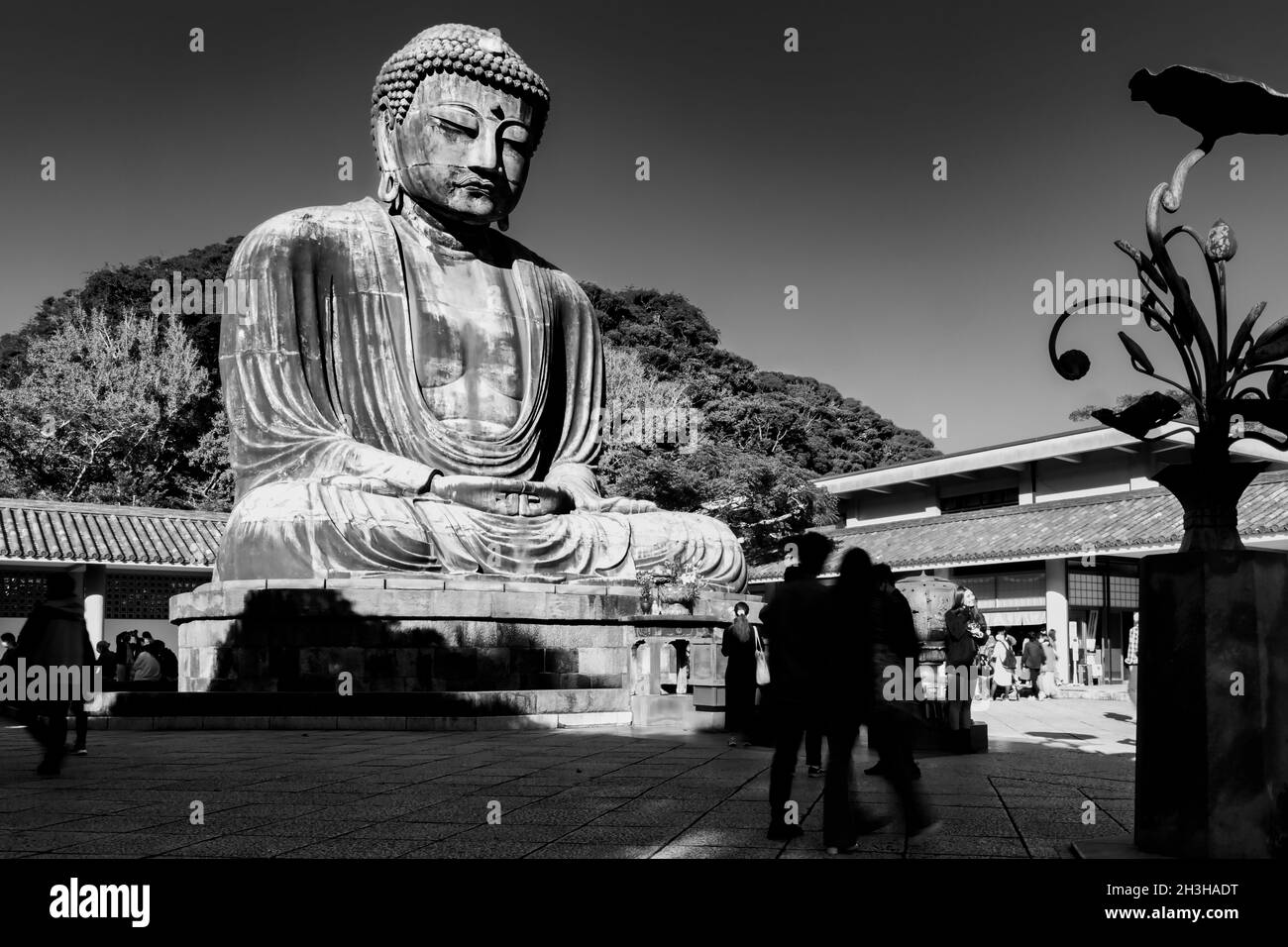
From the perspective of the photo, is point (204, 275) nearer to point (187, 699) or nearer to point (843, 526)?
point (843, 526)

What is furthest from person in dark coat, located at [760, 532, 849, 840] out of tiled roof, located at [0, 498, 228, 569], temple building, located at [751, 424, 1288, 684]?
tiled roof, located at [0, 498, 228, 569]

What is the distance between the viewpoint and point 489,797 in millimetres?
5836

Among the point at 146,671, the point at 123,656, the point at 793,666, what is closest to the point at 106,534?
the point at 123,656

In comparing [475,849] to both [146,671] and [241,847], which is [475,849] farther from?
[146,671]

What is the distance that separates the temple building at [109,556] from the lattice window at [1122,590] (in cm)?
1605

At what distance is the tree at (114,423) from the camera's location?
24.5 m

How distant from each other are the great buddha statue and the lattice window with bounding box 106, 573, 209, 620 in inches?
432

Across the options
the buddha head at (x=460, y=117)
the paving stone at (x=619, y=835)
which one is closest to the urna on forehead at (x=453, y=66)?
the buddha head at (x=460, y=117)

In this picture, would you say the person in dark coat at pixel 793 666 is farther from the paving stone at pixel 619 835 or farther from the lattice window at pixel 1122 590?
the lattice window at pixel 1122 590

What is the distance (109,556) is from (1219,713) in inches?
769

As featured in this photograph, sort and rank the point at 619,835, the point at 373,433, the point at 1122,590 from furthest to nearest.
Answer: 1. the point at 1122,590
2. the point at 373,433
3. the point at 619,835

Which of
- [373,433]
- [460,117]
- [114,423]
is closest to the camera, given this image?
[373,433]

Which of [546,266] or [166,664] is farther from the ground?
[546,266]

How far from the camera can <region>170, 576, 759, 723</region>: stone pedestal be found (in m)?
10.4
